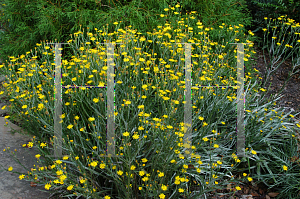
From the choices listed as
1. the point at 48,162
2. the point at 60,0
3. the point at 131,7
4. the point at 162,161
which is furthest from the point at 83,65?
→ the point at 60,0

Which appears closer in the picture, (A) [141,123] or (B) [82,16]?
(A) [141,123]

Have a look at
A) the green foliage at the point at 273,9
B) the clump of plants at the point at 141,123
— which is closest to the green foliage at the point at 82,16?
the clump of plants at the point at 141,123

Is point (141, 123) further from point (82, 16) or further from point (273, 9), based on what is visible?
point (273, 9)

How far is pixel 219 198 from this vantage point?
250cm

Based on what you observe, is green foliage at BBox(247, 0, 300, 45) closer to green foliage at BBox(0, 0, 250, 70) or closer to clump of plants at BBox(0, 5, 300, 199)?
green foliage at BBox(0, 0, 250, 70)

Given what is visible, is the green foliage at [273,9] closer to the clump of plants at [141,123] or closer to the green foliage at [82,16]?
the green foliage at [82,16]

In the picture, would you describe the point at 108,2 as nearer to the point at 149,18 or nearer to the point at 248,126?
the point at 149,18

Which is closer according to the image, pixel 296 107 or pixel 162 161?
pixel 162 161

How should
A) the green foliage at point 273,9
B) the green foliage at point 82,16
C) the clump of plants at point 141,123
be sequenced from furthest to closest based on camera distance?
the green foliage at point 273,9 < the green foliage at point 82,16 < the clump of plants at point 141,123

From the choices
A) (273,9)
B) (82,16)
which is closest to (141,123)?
(82,16)

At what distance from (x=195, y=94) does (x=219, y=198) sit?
1.10m

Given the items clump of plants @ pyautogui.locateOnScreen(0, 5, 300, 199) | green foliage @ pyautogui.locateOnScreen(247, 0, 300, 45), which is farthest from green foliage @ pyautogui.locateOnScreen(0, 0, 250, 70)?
green foliage @ pyautogui.locateOnScreen(247, 0, 300, 45)

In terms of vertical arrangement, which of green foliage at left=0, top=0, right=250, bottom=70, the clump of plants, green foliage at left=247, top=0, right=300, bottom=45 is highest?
green foliage at left=247, top=0, right=300, bottom=45

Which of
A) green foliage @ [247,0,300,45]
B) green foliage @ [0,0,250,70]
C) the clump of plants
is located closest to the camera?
the clump of plants
